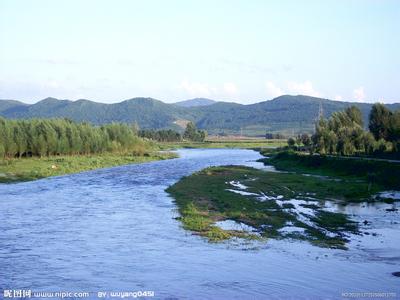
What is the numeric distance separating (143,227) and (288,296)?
56.2ft

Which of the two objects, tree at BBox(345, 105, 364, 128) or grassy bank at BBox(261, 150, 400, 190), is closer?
grassy bank at BBox(261, 150, 400, 190)

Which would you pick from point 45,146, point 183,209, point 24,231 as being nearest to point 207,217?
point 183,209

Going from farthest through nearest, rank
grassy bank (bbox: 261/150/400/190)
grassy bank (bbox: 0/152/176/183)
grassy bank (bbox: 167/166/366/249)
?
grassy bank (bbox: 0/152/176/183), grassy bank (bbox: 261/150/400/190), grassy bank (bbox: 167/166/366/249)

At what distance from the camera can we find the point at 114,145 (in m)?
134

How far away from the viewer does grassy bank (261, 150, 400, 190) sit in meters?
61.8

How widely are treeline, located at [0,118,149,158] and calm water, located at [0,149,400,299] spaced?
57.0 m

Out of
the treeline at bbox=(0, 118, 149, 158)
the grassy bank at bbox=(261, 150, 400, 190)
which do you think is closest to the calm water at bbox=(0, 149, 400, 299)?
the grassy bank at bbox=(261, 150, 400, 190)

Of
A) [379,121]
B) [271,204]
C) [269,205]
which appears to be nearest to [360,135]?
[379,121]

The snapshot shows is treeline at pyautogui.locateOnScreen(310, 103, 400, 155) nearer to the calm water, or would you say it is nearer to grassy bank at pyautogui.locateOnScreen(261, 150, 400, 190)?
grassy bank at pyautogui.locateOnScreen(261, 150, 400, 190)

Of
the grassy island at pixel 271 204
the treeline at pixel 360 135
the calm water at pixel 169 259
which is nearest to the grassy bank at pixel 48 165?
the grassy island at pixel 271 204

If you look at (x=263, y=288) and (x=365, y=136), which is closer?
(x=263, y=288)

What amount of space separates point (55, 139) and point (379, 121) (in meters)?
65.4

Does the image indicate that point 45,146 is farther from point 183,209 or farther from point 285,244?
point 285,244

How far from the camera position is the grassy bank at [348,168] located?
61.8 m
